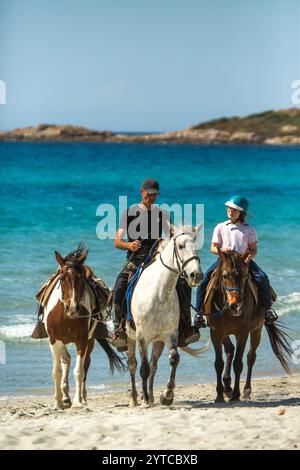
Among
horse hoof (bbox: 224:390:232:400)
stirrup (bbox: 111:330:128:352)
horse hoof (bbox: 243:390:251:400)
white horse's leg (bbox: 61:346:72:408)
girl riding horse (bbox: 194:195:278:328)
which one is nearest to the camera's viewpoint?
girl riding horse (bbox: 194:195:278:328)

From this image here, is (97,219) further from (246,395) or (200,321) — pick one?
(200,321)

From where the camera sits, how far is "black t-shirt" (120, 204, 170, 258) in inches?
425

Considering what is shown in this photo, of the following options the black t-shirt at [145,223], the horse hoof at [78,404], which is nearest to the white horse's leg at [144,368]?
the horse hoof at [78,404]

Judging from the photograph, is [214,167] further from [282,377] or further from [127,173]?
[282,377]

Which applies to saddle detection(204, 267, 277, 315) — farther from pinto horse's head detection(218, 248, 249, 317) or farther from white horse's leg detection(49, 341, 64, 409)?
white horse's leg detection(49, 341, 64, 409)

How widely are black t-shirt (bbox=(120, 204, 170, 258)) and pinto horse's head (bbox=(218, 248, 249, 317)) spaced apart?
73 centimetres

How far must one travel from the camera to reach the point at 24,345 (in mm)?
15305

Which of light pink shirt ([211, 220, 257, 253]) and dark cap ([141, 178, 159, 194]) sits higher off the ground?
dark cap ([141, 178, 159, 194])

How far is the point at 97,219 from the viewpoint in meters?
33.7

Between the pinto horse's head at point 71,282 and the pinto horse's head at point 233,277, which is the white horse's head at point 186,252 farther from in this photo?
the pinto horse's head at point 71,282

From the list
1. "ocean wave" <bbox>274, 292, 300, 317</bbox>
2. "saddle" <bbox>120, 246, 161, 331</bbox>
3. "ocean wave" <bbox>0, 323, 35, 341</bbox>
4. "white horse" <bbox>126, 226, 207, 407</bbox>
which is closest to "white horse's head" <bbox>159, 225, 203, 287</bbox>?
"white horse" <bbox>126, 226, 207, 407</bbox>

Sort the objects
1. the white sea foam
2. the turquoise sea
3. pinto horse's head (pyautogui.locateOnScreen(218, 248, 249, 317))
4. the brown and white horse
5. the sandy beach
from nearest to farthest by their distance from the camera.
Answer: the sandy beach → pinto horse's head (pyautogui.locateOnScreen(218, 248, 249, 317)) → the brown and white horse → the white sea foam → the turquoise sea
